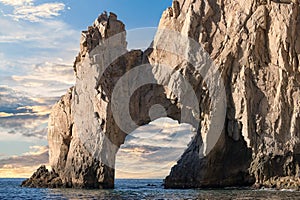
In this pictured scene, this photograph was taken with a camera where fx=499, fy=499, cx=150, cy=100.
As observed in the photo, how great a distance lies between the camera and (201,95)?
43938 millimetres

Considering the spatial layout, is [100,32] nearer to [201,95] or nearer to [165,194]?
[201,95]

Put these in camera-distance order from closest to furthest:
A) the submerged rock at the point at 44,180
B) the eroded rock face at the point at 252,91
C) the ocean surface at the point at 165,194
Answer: the ocean surface at the point at 165,194, the eroded rock face at the point at 252,91, the submerged rock at the point at 44,180

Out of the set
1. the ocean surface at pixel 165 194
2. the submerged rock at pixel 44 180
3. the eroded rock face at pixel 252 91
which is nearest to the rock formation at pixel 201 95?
the eroded rock face at pixel 252 91

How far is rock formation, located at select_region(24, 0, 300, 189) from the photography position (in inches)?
1577

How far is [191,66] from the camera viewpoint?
144 feet

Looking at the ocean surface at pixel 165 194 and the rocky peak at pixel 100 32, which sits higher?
the rocky peak at pixel 100 32

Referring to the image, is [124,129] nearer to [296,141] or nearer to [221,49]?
[221,49]

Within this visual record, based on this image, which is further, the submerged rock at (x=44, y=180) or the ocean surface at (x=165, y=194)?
the submerged rock at (x=44, y=180)

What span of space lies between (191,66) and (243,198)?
1756 cm

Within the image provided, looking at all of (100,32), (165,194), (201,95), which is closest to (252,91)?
(201,95)

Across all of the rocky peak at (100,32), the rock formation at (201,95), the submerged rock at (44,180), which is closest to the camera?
the rock formation at (201,95)

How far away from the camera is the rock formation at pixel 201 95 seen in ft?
131

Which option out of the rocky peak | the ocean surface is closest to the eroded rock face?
the ocean surface

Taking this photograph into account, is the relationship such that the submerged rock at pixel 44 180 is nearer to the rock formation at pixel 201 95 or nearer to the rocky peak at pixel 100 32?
the rock formation at pixel 201 95
